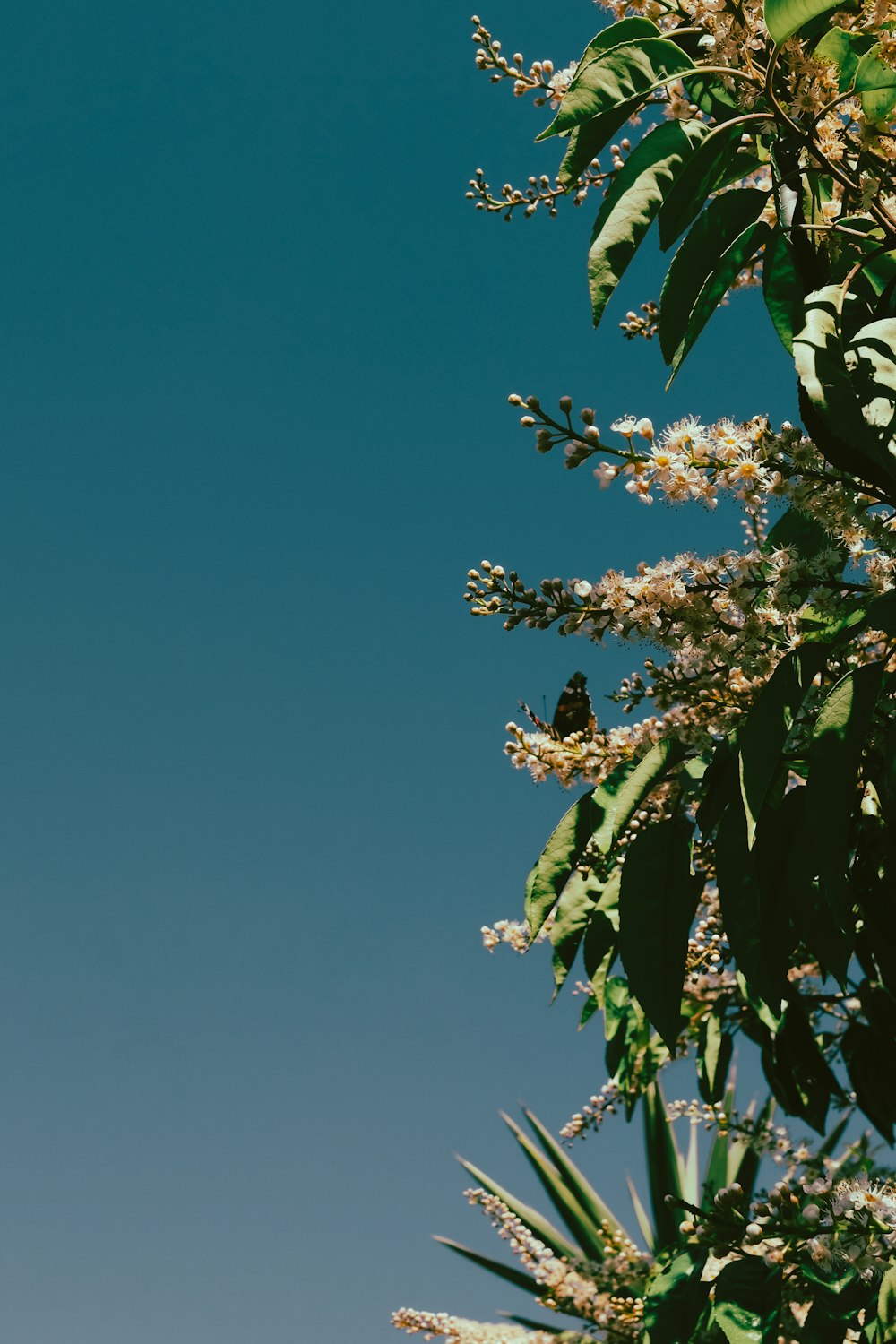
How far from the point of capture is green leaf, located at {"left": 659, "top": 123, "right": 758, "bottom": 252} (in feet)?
5.01

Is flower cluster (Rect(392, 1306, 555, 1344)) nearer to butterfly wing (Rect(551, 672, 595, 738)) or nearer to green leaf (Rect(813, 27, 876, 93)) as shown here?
butterfly wing (Rect(551, 672, 595, 738))

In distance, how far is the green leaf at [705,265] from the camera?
1.53 metres

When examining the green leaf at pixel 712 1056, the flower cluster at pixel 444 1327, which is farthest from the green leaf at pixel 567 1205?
the green leaf at pixel 712 1056

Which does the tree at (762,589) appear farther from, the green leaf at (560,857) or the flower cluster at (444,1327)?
the flower cluster at (444,1327)

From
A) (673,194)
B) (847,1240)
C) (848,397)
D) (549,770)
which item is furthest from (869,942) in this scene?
(673,194)

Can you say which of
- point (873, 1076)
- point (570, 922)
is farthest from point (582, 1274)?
point (570, 922)

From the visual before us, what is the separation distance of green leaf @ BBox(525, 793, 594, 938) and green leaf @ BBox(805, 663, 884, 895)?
542 millimetres

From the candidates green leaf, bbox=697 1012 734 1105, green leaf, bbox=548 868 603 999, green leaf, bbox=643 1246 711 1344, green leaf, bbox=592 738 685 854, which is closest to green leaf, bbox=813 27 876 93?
green leaf, bbox=592 738 685 854

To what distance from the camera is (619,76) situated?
1523 millimetres

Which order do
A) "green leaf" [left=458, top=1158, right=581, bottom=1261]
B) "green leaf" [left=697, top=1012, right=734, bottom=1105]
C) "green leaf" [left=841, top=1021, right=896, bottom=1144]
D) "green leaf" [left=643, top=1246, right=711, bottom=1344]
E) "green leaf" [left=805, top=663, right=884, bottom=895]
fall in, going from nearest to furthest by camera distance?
"green leaf" [left=805, top=663, right=884, bottom=895]
"green leaf" [left=643, top=1246, right=711, bottom=1344]
"green leaf" [left=841, top=1021, right=896, bottom=1144]
"green leaf" [left=697, top=1012, right=734, bottom=1105]
"green leaf" [left=458, top=1158, right=581, bottom=1261]

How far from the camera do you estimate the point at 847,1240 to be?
5.32 feet

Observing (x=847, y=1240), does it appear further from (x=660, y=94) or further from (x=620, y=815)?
(x=660, y=94)

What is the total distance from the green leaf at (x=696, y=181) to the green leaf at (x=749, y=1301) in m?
1.40

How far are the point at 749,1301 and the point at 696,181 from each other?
1501mm
